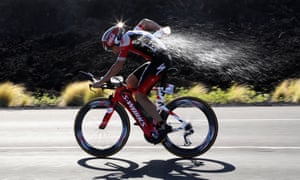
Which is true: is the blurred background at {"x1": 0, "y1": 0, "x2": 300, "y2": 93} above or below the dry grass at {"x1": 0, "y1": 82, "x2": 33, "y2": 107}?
above

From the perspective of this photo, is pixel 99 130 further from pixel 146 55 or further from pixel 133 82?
pixel 146 55

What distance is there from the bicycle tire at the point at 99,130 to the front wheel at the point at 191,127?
1.91ft

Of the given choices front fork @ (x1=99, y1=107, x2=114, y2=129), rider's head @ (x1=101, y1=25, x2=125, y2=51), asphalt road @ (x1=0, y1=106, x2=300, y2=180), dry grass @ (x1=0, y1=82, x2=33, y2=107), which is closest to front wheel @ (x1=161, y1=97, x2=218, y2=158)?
asphalt road @ (x1=0, y1=106, x2=300, y2=180)

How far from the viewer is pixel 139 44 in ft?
26.9

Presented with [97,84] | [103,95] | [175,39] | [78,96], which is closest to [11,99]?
[78,96]

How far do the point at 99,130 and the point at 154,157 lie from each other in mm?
804

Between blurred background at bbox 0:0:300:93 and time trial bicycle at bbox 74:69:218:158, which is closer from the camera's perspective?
time trial bicycle at bbox 74:69:218:158

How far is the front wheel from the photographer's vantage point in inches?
326

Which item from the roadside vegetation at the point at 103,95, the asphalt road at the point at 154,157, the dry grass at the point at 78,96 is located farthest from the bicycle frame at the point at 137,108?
the dry grass at the point at 78,96

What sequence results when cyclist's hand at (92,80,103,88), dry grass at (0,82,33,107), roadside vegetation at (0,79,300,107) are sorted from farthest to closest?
dry grass at (0,82,33,107) < roadside vegetation at (0,79,300,107) < cyclist's hand at (92,80,103,88)

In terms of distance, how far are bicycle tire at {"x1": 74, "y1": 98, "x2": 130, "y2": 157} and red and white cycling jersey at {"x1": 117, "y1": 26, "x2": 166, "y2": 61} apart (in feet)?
2.47

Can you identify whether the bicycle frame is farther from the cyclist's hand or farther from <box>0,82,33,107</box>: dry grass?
<box>0,82,33,107</box>: dry grass

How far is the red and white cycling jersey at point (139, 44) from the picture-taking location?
8.13 m

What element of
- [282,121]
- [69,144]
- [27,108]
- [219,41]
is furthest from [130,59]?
[69,144]
